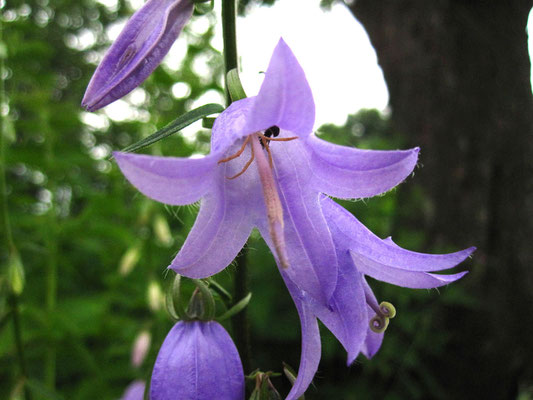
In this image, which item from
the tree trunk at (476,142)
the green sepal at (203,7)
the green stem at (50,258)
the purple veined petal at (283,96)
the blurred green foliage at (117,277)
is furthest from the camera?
the tree trunk at (476,142)

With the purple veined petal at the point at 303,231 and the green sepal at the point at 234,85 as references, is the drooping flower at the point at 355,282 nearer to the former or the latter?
the purple veined petal at the point at 303,231

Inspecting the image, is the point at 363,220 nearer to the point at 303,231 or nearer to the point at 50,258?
the point at 50,258

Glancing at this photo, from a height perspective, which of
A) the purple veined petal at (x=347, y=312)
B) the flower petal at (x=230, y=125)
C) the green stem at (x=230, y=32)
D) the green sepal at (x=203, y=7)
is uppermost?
the green sepal at (x=203, y=7)

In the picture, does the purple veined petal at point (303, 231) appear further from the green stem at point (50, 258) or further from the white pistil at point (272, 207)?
the green stem at point (50, 258)

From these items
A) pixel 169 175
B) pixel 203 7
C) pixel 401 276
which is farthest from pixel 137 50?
pixel 401 276

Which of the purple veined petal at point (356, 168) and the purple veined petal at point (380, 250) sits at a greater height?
the purple veined petal at point (356, 168)

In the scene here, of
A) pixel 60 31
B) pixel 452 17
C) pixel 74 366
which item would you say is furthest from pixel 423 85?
pixel 60 31

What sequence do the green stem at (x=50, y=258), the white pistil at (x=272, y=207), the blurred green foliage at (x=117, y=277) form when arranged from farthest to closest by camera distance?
the blurred green foliage at (x=117, y=277)
the green stem at (x=50, y=258)
the white pistil at (x=272, y=207)

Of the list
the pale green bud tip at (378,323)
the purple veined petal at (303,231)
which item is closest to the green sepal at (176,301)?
the purple veined petal at (303,231)

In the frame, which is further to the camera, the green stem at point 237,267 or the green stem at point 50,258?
the green stem at point 50,258
